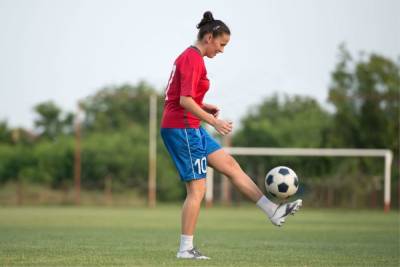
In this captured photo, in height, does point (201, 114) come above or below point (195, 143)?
above

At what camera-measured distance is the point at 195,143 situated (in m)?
7.41

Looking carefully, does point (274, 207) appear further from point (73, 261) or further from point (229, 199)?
point (229, 199)

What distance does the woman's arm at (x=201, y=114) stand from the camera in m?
7.16

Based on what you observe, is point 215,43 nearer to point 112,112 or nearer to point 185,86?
point 185,86

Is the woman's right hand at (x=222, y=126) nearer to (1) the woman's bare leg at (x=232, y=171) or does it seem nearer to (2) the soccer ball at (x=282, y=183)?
(1) the woman's bare leg at (x=232, y=171)

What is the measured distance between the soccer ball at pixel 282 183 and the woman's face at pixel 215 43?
1260 millimetres

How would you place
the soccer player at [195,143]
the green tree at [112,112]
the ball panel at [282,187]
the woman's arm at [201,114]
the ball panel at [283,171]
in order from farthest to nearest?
the green tree at [112,112]
the ball panel at [283,171]
the ball panel at [282,187]
the soccer player at [195,143]
the woman's arm at [201,114]

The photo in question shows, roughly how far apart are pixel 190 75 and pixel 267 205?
4.34ft

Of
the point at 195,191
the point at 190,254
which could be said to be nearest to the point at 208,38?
the point at 195,191

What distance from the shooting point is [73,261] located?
694 cm

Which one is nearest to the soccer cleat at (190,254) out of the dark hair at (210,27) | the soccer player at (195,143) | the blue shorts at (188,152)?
the soccer player at (195,143)

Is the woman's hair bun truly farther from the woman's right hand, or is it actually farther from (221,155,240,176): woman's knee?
(221,155,240,176): woman's knee

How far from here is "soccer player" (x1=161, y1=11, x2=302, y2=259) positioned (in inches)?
289

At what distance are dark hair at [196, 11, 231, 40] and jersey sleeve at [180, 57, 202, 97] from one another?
32cm
